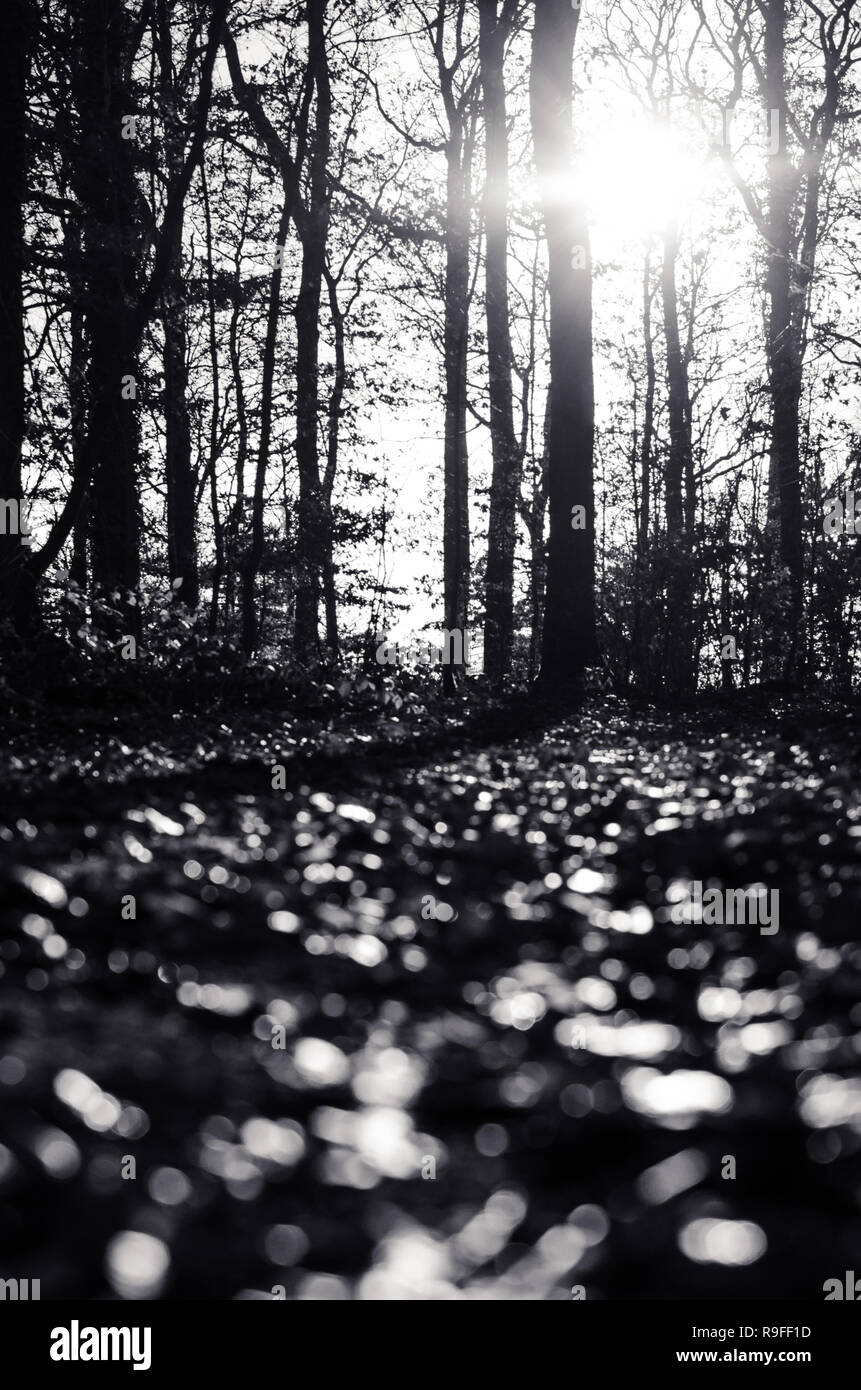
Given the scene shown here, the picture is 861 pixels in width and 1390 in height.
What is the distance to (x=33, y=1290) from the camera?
5.75ft

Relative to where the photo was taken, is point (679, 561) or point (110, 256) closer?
point (110, 256)

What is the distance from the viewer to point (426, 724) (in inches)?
372

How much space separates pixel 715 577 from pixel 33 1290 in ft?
43.4

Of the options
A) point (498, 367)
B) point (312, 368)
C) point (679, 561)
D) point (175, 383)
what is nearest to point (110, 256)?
point (175, 383)

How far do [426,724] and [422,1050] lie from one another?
270 inches

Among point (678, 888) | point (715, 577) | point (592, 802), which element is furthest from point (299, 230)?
point (678, 888)

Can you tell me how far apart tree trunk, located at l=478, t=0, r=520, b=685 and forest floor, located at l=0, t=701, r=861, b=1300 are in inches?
461

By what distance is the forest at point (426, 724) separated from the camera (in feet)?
6.61

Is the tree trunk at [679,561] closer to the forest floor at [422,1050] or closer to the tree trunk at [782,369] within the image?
the tree trunk at [782,369]

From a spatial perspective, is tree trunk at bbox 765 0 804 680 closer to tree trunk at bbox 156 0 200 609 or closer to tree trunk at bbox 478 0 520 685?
tree trunk at bbox 478 0 520 685

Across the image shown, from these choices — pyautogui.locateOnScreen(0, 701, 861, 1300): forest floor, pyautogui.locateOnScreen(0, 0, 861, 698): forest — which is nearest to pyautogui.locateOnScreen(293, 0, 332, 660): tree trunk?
pyautogui.locateOnScreen(0, 0, 861, 698): forest

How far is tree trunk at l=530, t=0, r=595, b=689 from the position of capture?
12922 millimetres

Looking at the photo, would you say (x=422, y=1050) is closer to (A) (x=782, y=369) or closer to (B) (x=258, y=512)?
(B) (x=258, y=512)
